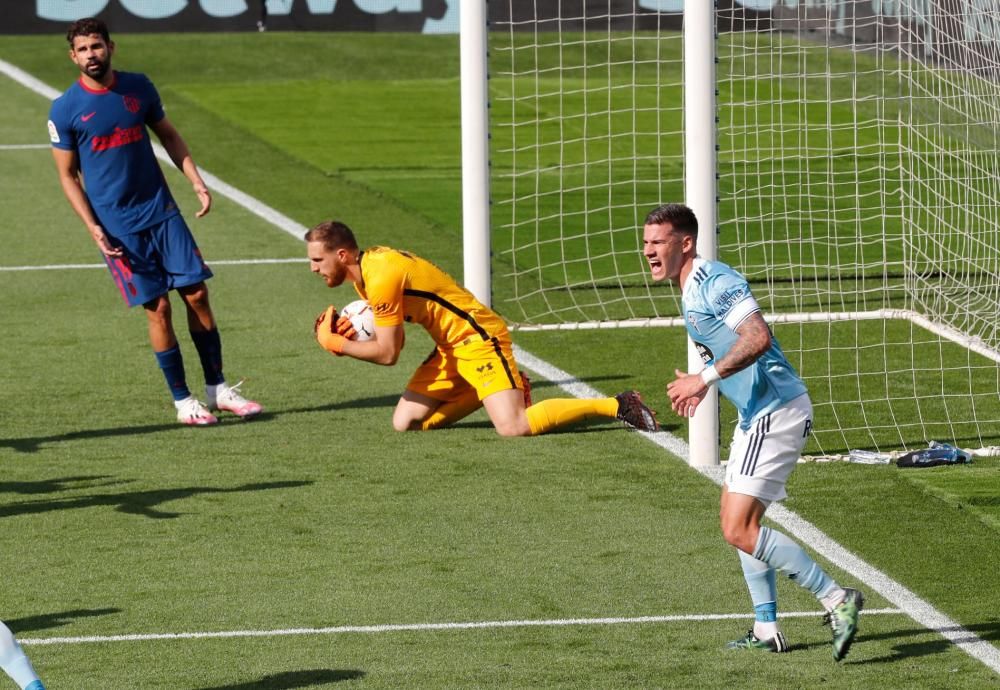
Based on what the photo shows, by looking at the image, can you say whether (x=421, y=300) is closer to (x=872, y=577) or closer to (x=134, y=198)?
(x=134, y=198)

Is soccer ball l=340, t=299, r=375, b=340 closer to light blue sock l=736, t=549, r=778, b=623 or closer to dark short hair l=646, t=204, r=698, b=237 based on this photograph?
dark short hair l=646, t=204, r=698, b=237

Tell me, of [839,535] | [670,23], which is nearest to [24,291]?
[839,535]

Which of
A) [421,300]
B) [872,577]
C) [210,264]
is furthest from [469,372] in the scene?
[210,264]

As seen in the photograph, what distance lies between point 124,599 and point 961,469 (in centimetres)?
441

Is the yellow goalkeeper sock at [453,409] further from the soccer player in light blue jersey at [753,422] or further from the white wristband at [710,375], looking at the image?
the white wristband at [710,375]

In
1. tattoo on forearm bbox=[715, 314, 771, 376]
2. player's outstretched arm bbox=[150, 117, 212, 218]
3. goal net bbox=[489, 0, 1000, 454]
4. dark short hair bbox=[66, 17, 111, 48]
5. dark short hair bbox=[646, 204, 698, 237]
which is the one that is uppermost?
dark short hair bbox=[66, 17, 111, 48]

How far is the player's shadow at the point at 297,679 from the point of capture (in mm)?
6594

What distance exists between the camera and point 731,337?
6789mm

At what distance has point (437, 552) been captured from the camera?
8.32m

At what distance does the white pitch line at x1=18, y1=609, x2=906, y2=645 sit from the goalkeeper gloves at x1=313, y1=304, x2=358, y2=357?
3068 mm

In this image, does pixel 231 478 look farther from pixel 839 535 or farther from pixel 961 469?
pixel 961 469

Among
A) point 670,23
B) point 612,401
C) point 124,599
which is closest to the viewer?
→ point 124,599

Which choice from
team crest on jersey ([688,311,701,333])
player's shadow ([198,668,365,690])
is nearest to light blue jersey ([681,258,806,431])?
team crest on jersey ([688,311,701,333])

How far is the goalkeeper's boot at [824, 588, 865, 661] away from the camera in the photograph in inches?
262
